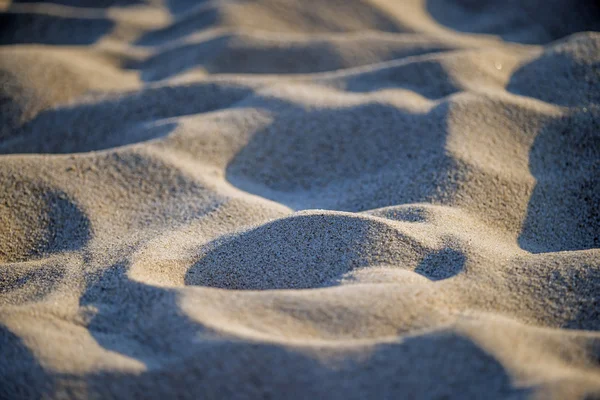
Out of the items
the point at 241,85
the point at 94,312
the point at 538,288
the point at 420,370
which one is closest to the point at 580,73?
the point at 538,288

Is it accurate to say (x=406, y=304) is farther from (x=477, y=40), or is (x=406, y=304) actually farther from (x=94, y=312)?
(x=477, y=40)

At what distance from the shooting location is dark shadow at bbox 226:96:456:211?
1.66 metres

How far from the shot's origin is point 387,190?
1657mm

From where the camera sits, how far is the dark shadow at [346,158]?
65.2 inches

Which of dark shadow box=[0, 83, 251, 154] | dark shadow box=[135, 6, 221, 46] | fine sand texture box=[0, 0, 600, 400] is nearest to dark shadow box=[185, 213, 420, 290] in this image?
fine sand texture box=[0, 0, 600, 400]

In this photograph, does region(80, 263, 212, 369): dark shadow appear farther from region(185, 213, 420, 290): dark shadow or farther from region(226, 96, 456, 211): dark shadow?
→ region(226, 96, 456, 211): dark shadow

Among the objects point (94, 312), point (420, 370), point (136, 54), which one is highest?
point (136, 54)

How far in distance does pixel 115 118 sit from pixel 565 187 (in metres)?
1.72

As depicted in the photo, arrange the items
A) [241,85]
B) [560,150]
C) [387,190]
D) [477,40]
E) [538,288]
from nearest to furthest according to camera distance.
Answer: [538,288] < [387,190] < [560,150] < [241,85] < [477,40]

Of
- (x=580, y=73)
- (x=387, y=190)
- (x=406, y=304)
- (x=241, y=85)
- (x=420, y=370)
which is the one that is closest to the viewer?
(x=420, y=370)

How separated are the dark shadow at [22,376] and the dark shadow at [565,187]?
1271 millimetres

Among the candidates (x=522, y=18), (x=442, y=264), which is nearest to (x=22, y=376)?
(x=442, y=264)

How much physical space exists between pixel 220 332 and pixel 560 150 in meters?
1.39

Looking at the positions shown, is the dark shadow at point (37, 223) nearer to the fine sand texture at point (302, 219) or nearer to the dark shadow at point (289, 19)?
the fine sand texture at point (302, 219)
